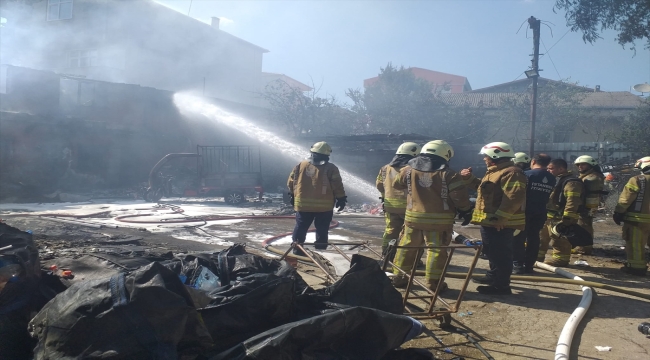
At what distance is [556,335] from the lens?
399 centimetres

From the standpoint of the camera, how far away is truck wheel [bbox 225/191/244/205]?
1588 centimetres

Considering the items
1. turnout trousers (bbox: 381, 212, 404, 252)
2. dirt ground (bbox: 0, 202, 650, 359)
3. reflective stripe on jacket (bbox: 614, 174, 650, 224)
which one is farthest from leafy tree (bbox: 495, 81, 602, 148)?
turnout trousers (bbox: 381, 212, 404, 252)

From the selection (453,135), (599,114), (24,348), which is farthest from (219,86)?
(24,348)

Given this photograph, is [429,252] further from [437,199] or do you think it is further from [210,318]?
[210,318]

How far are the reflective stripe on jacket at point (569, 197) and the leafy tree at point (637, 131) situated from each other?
15209 mm

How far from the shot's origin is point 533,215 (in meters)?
6.27

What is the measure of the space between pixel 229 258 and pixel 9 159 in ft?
63.1

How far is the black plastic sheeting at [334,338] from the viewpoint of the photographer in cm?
244

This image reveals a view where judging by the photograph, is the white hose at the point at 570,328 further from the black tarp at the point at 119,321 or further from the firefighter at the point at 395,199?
the black tarp at the point at 119,321

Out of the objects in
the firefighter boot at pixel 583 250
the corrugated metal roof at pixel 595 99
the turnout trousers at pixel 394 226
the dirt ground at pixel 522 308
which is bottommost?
the dirt ground at pixel 522 308

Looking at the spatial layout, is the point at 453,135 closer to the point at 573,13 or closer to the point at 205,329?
the point at 573,13

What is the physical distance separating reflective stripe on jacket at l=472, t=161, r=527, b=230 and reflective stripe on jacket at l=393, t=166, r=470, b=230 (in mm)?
447

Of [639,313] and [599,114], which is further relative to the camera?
[599,114]

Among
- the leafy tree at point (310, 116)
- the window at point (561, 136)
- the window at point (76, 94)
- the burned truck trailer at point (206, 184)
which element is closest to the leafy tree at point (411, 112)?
the leafy tree at point (310, 116)
